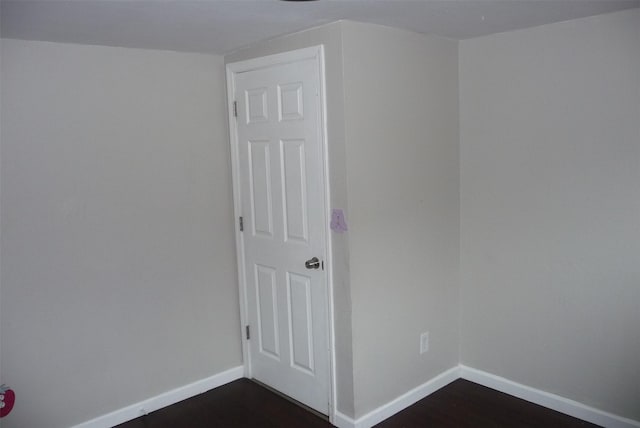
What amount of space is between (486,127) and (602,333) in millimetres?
1274

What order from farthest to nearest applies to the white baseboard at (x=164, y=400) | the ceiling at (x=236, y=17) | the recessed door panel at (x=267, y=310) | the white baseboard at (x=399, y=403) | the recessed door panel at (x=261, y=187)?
1. the recessed door panel at (x=267, y=310)
2. the recessed door panel at (x=261, y=187)
3. the white baseboard at (x=164, y=400)
4. the white baseboard at (x=399, y=403)
5. the ceiling at (x=236, y=17)

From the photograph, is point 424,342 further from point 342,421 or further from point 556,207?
point 556,207

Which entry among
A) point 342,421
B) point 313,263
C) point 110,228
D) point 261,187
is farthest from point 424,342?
point 110,228

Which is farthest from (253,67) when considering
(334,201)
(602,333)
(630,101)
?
(602,333)

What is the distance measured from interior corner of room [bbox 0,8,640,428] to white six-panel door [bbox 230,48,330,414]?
13 cm

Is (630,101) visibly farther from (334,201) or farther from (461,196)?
(334,201)

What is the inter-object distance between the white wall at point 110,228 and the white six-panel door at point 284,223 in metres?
0.22

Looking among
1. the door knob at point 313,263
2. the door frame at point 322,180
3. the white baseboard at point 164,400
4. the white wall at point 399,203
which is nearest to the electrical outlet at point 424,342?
the white wall at point 399,203

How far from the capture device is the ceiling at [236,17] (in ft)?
7.03

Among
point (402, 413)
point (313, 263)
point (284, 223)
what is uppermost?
point (284, 223)

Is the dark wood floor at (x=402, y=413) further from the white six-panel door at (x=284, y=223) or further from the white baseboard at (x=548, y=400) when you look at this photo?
the white six-panel door at (x=284, y=223)

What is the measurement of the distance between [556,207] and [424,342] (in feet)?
3.51

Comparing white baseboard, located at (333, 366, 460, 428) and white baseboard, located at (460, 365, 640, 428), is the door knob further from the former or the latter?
white baseboard, located at (460, 365, 640, 428)

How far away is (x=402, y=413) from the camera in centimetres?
300
